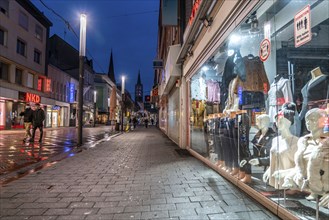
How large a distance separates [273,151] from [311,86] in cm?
115

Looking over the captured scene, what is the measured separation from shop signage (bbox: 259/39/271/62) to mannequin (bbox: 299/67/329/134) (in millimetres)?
1001

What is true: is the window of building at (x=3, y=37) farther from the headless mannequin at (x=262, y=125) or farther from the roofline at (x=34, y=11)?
the headless mannequin at (x=262, y=125)

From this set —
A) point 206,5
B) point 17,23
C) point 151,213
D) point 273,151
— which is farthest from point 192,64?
point 17,23

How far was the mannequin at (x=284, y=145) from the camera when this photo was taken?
3738 mm

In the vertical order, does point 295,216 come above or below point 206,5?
below

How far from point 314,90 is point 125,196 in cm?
325

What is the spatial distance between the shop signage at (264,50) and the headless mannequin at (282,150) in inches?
42.5

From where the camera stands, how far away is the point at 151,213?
12.3ft

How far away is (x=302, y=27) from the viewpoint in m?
3.30

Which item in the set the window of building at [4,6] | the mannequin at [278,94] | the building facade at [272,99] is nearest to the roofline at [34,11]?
the window of building at [4,6]

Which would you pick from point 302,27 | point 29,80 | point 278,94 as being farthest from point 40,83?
point 302,27

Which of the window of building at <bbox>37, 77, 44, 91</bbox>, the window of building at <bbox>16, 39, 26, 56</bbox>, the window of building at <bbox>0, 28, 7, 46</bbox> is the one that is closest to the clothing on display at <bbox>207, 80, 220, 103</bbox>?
the window of building at <bbox>0, 28, 7, 46</bbox>

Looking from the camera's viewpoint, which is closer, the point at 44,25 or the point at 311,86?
the point at 311,86

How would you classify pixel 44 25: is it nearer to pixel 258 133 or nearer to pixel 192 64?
pixel 192 64
